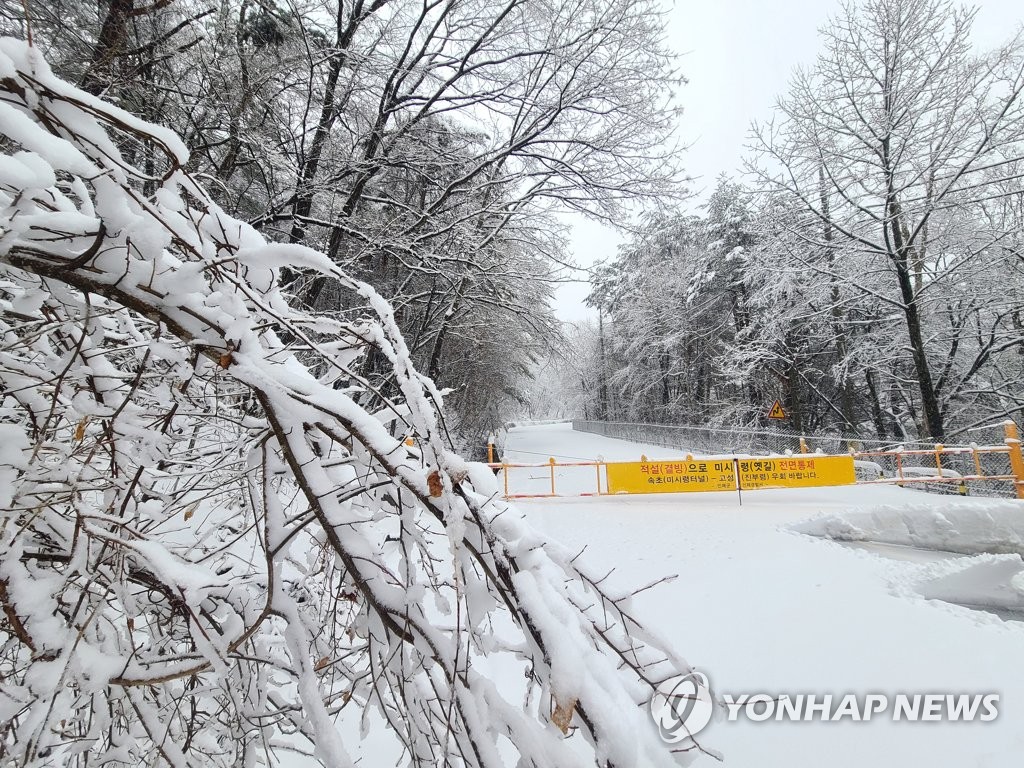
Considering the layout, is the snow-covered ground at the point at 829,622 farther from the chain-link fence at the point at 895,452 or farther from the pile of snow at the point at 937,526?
the chain-link fence at the point at 895,452

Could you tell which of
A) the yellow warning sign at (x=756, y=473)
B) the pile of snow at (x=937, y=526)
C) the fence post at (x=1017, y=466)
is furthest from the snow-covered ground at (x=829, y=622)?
the fence post at (x=1017, y=466)

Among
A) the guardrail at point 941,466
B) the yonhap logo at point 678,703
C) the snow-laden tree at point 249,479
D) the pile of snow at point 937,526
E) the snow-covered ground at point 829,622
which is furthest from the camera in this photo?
the guardrail at point 941,466

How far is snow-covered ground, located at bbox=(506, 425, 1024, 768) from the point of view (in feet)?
9.01

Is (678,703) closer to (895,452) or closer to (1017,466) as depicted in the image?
(895,452)

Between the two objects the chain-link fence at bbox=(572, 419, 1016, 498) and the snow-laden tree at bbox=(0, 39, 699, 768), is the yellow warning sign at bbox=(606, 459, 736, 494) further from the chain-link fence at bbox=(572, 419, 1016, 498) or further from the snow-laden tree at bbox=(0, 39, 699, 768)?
the snow-laden tree at bbox=(0, 39, 699, 768)

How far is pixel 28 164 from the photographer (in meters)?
0.74

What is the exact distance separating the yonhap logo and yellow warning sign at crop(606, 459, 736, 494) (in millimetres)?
9163

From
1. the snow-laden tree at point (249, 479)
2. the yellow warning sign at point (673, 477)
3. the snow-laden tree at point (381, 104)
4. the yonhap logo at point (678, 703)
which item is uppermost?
the snow-laden tree at point (381, 104)

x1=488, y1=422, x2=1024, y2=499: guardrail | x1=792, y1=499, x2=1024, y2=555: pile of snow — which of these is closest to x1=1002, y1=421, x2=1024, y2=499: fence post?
x1=488, y1=422, x2=1024, y2=499: guardrail

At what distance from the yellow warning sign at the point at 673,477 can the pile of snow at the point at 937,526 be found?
2.36 metres

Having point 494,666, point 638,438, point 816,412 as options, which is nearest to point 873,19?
point 816,412

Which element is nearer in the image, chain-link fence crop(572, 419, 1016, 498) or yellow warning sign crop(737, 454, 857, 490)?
chain-link fence crop(572, 419, 1016, 498)

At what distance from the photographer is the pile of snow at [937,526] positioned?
668 centimetres

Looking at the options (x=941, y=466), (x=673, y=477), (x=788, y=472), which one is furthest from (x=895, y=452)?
(x=673, y=477)
